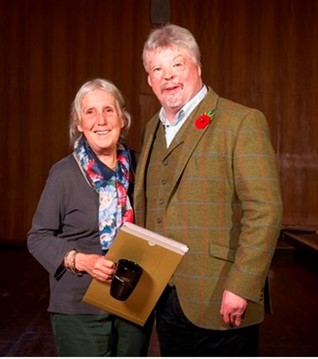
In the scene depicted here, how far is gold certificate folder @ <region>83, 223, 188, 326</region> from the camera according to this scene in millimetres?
1534

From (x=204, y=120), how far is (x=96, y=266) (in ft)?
1.72

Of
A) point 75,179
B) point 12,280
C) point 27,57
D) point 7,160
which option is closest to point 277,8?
point 27,57

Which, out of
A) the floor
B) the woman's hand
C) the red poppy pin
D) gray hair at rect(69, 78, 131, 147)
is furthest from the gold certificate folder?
the floor

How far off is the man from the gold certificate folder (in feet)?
0.31

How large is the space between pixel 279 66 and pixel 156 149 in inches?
203

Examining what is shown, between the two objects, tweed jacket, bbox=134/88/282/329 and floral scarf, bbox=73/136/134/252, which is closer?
tweed jacket, bbox=134/88/282/329

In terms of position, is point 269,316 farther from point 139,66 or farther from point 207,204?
point 139,66

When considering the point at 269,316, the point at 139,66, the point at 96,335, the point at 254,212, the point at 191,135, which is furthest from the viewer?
the point at 139,66

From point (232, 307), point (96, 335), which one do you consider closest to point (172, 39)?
point (232, 307)

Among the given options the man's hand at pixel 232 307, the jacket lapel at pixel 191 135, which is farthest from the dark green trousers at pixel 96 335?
the jacket lapel at pixel 191 135

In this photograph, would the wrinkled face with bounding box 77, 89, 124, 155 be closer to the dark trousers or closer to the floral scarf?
the floral scarf

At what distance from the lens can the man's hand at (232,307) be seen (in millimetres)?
1562

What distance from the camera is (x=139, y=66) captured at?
6.64m

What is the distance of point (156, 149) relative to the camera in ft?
5.95
